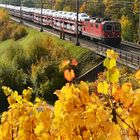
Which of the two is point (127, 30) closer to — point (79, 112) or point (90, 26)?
point (90, 26)

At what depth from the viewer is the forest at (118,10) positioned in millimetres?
67438

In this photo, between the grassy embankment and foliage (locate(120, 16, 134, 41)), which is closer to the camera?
the grassy embankment

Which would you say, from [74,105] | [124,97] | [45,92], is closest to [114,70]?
[124,97]

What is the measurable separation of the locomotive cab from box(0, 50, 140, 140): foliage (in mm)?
38052

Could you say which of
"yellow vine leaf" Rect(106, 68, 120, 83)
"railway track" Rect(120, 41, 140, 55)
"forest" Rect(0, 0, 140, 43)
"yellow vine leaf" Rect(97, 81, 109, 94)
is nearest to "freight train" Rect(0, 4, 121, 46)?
"railway track" Rect(120, 41, 140, 55)

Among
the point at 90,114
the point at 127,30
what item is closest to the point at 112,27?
the point at 127,30

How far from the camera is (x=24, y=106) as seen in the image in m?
4.59

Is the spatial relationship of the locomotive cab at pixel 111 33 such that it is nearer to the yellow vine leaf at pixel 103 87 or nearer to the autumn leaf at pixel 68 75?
the autumn leaf at pixel 68 75

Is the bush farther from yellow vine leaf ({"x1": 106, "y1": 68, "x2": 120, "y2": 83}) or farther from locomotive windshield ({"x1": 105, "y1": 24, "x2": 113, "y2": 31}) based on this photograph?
yellow vine leaf ({"x1": 106, "y1": 68, "x2": 120, "y2": 83})

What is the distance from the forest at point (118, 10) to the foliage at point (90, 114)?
5089cm

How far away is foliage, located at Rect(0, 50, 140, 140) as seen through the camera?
11.1ft

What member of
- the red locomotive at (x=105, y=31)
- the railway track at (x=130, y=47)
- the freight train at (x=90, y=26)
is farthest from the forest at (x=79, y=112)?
the freight train at (x=90, y=26)

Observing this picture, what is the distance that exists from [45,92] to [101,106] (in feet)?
102

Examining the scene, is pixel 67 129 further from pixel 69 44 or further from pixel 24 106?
pixel 69 44
